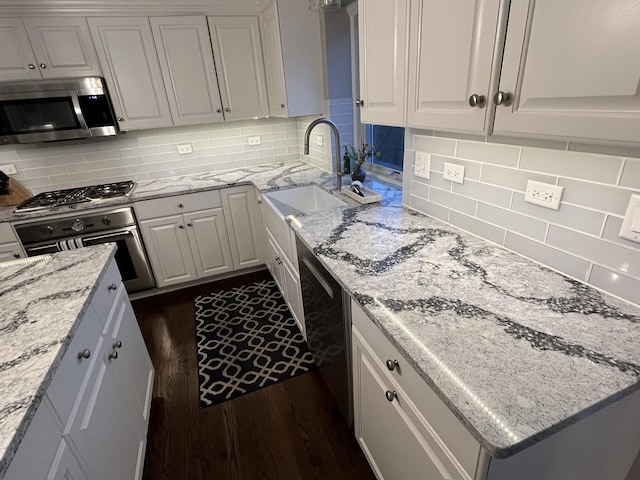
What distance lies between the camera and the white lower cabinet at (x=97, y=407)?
30.4 inches

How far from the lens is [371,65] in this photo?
1329 millimetres

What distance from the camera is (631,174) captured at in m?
0.80

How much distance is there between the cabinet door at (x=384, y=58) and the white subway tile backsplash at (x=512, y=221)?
48cm

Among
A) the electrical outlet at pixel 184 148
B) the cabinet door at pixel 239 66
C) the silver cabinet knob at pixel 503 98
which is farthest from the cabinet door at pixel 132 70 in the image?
the silver cabinet knob at pixel 503 98

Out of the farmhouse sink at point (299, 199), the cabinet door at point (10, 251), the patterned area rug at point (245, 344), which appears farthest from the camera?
the farmhouse sink at point (299, 199)

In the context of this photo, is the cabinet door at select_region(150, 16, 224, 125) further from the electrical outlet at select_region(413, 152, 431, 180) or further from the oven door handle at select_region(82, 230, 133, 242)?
the electrical outlet at select_region(413, 152, 431, 180)

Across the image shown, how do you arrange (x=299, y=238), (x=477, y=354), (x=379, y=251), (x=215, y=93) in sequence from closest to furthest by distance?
(x=477, y=354)
(x=379, y=251)
(x=299, y=238)
(x=215, y=93)

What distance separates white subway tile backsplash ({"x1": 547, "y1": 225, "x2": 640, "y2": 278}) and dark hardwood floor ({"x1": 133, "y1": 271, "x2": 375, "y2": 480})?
1189mm

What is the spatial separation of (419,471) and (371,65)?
1.43 metres

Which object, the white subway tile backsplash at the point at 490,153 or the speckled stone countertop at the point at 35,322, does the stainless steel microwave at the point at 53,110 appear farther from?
the white subway tile backsplash at the point at 490,153

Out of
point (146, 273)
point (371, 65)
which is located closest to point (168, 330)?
point (146, 273)

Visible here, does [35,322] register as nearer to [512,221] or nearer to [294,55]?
[512,221]

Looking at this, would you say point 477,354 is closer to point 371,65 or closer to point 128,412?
point 371,65

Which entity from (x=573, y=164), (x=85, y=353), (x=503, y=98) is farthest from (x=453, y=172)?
(x=85, y=353)
